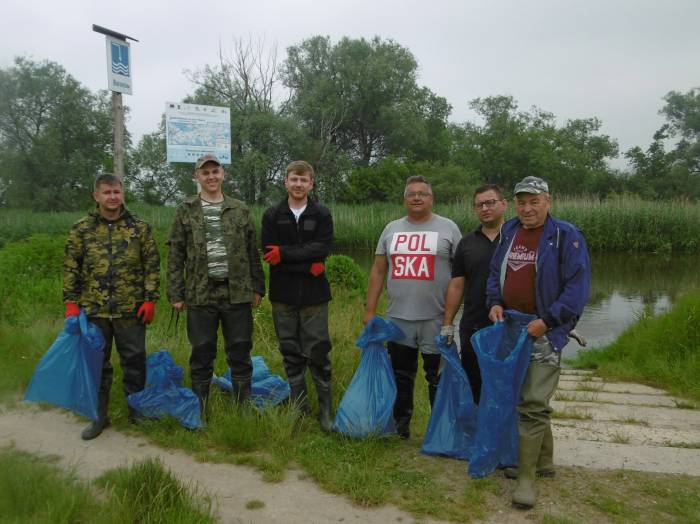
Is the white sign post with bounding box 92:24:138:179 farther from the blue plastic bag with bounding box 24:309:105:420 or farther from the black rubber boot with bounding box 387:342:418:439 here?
the black rubber boot with bounding box 387:342:418:439

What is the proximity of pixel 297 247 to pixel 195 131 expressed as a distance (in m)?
4.05

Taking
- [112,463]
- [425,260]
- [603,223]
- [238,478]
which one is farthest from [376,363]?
[603,223]

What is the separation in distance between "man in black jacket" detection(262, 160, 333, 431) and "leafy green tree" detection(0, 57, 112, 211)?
30966 mm

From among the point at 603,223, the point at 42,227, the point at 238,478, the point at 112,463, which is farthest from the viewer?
the point at 603,223

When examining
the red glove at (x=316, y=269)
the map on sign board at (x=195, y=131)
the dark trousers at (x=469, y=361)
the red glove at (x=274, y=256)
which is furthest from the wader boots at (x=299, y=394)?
the map on sign board at (x=195, y=131)

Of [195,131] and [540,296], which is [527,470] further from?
[195,131]

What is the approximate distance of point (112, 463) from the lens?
312cm

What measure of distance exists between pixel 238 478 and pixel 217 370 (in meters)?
1.71

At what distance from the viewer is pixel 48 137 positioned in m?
30.0

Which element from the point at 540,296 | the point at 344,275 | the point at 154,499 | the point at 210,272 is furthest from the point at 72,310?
the point at 344,275

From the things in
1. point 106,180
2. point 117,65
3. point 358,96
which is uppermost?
point 358,96

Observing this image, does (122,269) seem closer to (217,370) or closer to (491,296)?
(217,370)

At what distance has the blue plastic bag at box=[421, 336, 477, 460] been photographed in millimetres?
3174

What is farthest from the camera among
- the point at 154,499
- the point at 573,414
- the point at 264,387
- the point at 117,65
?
the point at 117,65
